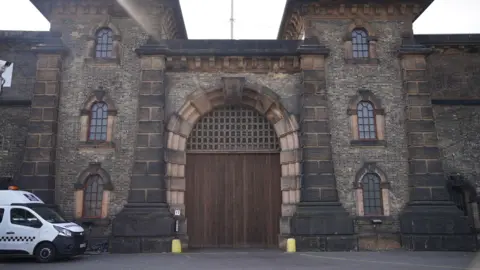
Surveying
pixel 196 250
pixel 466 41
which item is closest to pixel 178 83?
pixel 196 250

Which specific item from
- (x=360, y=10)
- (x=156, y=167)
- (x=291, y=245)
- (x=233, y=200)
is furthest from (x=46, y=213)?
(x=360, y=10)

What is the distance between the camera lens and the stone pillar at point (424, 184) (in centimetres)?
1413

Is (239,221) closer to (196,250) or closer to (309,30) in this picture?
(196,250)

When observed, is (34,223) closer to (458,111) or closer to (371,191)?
(371,191)

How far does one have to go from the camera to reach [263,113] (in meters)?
16.2

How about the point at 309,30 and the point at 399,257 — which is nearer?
the point at 399,257

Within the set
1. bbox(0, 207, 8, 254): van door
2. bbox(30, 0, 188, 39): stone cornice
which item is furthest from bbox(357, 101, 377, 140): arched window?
bbox(0, 207, 8, 254): van door

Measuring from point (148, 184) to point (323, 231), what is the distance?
20.9 feet

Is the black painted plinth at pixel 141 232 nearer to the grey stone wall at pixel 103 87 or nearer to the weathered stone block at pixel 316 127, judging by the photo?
the grey stone wall at pixel 103 87

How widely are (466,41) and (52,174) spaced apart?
17.6 m

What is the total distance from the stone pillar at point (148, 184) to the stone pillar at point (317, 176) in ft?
15.5

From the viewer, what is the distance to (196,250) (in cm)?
1492

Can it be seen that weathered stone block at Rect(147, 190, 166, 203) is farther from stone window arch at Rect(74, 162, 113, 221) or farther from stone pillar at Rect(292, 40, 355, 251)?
stone pillar at Rect(292, 40, 355, 251)

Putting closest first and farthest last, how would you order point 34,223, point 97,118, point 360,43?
1. point 34,223
2. point 97,118
3. point 360,43
